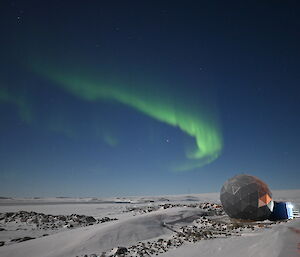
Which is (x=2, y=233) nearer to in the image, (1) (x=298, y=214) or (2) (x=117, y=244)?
(2) (x=117, y=244)

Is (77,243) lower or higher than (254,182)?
lower

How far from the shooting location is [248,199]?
1647 centimetres

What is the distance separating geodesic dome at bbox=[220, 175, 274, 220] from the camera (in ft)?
53.7

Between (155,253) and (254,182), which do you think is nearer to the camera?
(155,253)

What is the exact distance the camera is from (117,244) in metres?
11.3

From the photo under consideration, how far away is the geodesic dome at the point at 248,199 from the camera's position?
644 inches

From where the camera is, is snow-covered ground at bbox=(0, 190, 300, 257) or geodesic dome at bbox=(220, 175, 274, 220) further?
geodesic dome at bbox=(220, 175, 274, 220)

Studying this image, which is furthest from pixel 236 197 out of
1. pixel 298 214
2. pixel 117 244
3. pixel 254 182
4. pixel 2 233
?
pixel 2 233

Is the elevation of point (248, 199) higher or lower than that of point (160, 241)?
higher

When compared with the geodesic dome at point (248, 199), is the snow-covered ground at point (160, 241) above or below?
below

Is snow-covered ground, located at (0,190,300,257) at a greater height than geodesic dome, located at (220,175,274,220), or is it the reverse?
geodesic dome, located at (220,175,274,220)

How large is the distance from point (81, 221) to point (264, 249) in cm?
1753

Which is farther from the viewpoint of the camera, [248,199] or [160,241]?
[248,199]

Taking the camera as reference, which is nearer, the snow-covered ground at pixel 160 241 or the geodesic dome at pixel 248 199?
the snow-covered ground at pixel 160 241
